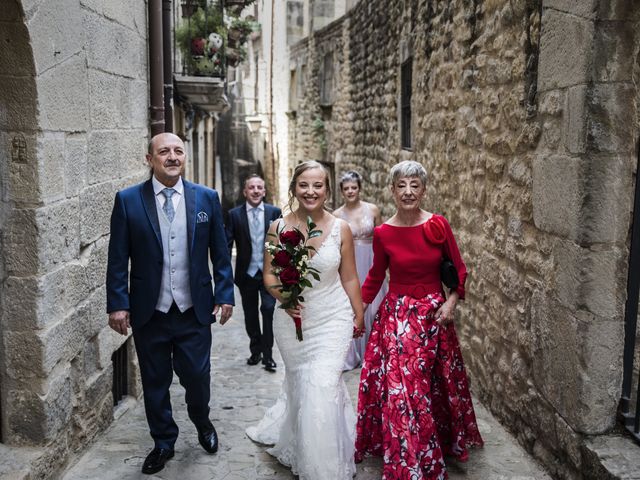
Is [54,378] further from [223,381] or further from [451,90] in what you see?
[451,90]

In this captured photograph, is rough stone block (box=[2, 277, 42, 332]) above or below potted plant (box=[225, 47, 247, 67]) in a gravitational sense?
below

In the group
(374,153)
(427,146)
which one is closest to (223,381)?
(427,146)

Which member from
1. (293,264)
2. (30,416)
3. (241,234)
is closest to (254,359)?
(241,234)

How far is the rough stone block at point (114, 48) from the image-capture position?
4.49 meters

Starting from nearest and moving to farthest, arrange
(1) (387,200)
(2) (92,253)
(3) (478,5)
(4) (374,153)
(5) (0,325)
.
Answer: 1. (5) (0,325)
2. (2) (92,253)
3. (3) (478,5)
4. (1) (387,200)
5. (4) (374,153)

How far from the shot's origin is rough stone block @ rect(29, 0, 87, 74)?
11.6ft

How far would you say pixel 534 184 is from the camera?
4238mm

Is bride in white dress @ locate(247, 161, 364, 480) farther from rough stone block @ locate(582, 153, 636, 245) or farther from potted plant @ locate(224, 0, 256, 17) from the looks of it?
potted plant @ locate(224, 0, 256, 17)

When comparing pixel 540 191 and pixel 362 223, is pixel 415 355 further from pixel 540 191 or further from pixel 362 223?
pixel 362 223

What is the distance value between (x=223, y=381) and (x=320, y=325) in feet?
7.92

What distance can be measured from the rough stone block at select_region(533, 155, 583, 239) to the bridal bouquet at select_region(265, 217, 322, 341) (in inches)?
48.9

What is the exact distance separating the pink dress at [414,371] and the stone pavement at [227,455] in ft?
0.53

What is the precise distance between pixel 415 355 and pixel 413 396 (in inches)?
9.0

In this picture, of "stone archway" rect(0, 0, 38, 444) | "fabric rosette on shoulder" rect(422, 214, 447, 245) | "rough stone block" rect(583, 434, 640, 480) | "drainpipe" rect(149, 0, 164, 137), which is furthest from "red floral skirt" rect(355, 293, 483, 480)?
"drainpipe" rect(149, 0, 164, 137)
